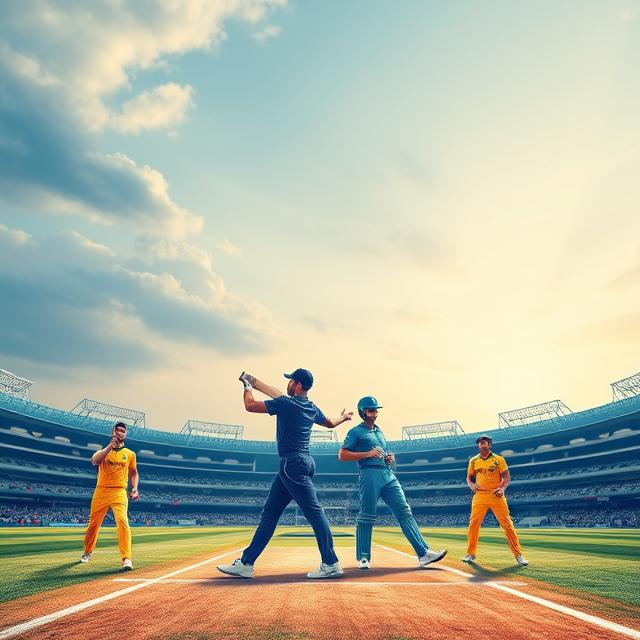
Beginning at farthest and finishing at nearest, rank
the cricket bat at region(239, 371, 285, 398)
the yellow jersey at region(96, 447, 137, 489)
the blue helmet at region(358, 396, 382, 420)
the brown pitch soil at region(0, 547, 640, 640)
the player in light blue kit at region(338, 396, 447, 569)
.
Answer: the yellow jersey at region(96, 447, 137, 489) → the blue helmet at region(358, 396, 382, 420) → the player in light blue kit at region(338, 396, 447, 569) → the cricket bat at region(239, 371, 285, 398) → the brown pitch soil at region(0, 547, 640, 640)

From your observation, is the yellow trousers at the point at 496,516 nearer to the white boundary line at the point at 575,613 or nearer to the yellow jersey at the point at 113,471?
the white boundary line at the point at 575,613

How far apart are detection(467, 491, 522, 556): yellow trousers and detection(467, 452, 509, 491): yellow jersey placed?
130 millimetres

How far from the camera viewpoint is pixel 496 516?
7637 millimetres

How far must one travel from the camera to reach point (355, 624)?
3371mm

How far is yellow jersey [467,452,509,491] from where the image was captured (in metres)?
7.95

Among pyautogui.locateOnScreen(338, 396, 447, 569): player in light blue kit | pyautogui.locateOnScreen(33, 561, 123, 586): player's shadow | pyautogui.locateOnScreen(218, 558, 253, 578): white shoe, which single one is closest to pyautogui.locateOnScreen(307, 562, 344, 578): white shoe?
pyautogui.locateOnScreen(218, 558, 253, 578): white shoe

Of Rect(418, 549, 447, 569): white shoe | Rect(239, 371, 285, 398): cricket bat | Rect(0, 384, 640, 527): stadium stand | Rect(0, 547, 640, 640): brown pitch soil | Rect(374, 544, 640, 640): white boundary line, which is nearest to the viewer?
Rect(0, 547, 640, 640): brown pitch soil

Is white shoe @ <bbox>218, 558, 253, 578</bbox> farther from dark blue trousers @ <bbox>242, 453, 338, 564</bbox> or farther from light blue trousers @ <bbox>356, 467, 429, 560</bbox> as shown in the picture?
light blue trousers @ <bbox>356, 467, 429, 560</bbox>

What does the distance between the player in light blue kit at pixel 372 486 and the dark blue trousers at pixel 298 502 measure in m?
1.24

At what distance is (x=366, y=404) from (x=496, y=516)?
2894mm

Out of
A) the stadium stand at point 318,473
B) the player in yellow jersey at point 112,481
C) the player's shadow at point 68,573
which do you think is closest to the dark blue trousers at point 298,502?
the player's shadow at point 68,573

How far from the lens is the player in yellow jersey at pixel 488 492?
25.7 ft

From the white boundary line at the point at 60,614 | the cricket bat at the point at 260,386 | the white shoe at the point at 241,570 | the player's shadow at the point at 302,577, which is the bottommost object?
the player's shadow at the point at 302,577

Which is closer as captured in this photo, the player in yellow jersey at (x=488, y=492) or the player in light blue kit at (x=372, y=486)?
the player in light blue kit at (x=372, y=486)
